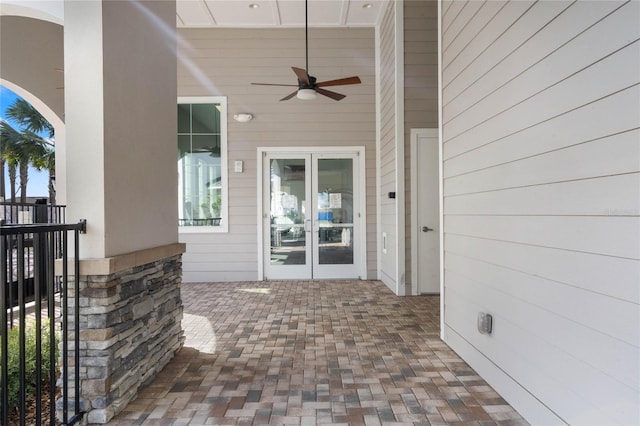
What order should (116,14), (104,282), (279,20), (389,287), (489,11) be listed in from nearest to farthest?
(104,282) < (116,14) < (489,11) < (389,287) < (279,20)

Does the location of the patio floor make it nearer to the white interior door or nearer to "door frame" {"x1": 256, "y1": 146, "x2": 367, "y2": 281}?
the white interior door

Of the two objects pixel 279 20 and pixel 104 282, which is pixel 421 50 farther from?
pixel 104 282

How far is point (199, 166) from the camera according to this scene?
6.17 metres

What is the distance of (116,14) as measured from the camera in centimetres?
215

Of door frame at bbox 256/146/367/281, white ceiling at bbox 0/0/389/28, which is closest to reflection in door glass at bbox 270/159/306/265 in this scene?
door frame at bbox 256/146/367/281

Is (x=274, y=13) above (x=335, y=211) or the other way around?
above

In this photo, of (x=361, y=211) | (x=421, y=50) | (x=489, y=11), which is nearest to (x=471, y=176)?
(x=489, y=11)

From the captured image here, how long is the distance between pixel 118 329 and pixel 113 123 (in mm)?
1118

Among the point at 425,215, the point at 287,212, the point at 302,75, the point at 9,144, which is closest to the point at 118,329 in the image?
the point at 302,75

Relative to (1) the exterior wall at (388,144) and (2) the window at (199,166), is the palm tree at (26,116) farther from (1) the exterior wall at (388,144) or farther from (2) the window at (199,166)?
(1) the exterior wall at (388,144)

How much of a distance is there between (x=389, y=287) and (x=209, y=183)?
3202mm

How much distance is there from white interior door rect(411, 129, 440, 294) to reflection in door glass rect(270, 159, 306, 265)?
6.24 ft

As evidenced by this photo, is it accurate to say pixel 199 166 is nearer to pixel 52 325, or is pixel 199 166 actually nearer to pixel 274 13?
pixel 274 13

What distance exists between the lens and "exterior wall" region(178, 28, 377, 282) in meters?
6.08
